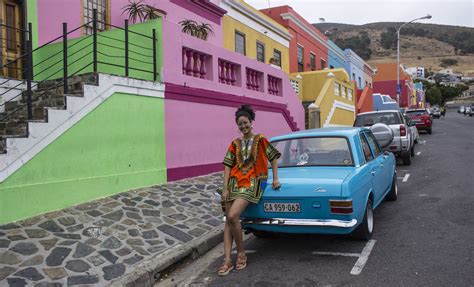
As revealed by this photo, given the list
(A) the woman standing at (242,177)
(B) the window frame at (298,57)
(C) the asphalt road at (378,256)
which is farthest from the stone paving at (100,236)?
(B) the window frame at (298,57)

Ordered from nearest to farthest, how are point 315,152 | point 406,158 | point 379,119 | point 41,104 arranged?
point 315,152 → point 41,104 → point 406,158 → point 379,119

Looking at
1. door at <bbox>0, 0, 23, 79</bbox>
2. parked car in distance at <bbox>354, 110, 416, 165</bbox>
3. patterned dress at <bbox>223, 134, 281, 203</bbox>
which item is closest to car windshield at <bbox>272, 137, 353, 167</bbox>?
patterned dress at <bbox>223, 134, 281, 203</bbox>

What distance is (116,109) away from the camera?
729 cm

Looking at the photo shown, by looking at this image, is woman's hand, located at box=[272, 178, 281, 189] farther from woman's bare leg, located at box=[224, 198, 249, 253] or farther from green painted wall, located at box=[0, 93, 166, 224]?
green painted wall, located at box=[0, 93, 166, 224]

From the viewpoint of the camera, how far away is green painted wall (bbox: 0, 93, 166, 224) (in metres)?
5.68

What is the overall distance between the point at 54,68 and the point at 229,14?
303 inches

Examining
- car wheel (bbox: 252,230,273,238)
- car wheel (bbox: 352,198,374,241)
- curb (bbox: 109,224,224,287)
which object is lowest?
curb (bbox: 109,224,224,287)

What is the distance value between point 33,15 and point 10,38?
0.68 m

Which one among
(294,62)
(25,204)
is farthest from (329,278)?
(294,62)

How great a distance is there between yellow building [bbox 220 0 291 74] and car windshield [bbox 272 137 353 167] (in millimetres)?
9737

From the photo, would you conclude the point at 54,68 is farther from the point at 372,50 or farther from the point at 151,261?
the point at 372,50

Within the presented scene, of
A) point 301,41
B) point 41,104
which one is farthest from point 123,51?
point 301,41

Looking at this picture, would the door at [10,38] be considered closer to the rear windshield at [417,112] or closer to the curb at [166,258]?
the curb at [166,258]

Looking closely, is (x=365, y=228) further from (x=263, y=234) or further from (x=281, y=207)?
(x=263, y=234)
